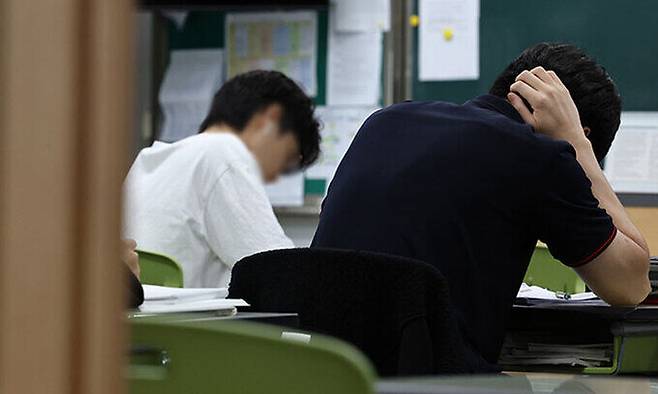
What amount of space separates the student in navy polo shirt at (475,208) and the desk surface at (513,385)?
88cm

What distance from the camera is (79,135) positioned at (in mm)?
379

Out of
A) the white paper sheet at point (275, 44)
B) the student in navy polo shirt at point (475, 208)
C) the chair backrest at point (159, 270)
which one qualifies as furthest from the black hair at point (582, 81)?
the white paper sheet at point (275, 44)

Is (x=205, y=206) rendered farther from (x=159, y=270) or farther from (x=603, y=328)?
(x=603, y=328)

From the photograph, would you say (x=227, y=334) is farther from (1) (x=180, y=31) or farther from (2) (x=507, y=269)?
(1) (x=180, y=31)

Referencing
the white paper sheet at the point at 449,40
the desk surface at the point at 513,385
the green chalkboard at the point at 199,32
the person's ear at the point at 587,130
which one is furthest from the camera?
the green chalkboard at the point at 199,32

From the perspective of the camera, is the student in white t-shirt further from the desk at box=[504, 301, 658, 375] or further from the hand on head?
the desk at box=[504, 301, 658, 375]

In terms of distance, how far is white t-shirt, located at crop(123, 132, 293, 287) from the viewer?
9.91ft

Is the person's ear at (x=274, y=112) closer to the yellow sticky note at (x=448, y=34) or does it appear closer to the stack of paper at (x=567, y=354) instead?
the yellow sticky note at (x=448, y=34)

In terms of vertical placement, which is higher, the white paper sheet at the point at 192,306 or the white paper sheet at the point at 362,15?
the white paper sheet at the point at 362,15

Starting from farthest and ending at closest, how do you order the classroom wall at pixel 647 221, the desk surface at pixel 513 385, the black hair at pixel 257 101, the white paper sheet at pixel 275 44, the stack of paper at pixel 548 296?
the white paper sheet at pixel 275 44, the classroom wall at pixel 647 221, the black hair at pixel 257 101, the stack of paper at pixel 548 296, the desk surface at pixel 513 385

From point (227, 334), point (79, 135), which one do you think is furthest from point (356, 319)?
point (79, 135)

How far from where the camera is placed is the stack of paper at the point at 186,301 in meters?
1.67

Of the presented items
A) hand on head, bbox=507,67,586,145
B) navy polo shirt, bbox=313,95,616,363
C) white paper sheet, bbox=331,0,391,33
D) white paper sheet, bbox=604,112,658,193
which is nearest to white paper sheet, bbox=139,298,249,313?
navy polo shirt, bbox=313,95,616,363

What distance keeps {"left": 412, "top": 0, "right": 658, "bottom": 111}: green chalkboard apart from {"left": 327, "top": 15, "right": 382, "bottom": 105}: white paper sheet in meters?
0.23
